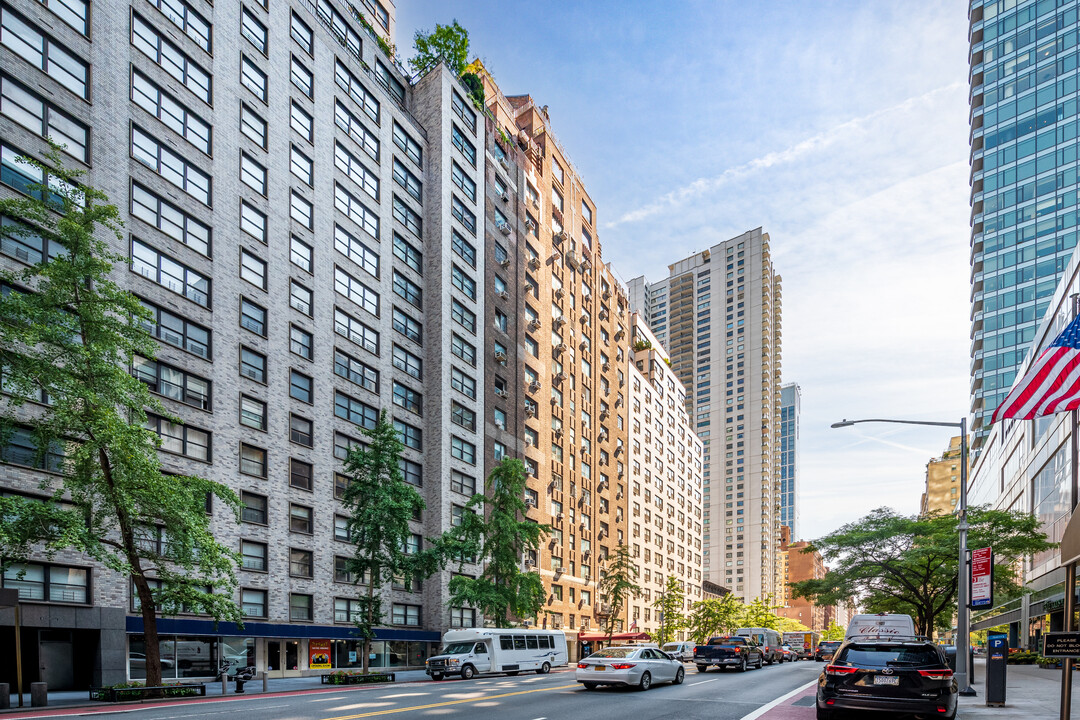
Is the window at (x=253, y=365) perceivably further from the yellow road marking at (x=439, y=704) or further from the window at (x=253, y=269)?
the yellow road marking at (x=439, y=704)

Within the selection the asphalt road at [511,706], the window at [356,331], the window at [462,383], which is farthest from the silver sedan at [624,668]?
the window at [462,383]

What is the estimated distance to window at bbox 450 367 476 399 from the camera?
56.5 metres

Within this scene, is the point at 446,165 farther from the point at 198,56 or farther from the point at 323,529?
the point at 323,529

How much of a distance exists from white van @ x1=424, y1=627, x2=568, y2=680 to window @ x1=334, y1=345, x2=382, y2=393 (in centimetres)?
1789

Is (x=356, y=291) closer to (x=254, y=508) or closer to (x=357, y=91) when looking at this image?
(x=357, y=91)

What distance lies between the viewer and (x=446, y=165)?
5794cm

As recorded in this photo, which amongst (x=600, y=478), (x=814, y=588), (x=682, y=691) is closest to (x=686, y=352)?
(x=600, y=478)

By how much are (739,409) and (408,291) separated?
13057 centimetres

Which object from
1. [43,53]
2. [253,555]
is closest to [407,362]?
[253,555]

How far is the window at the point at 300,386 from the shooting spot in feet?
141

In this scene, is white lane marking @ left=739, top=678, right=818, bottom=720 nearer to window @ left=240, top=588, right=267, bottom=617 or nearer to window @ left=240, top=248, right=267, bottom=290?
window @ left=240, top=588, right=267, bottom=617

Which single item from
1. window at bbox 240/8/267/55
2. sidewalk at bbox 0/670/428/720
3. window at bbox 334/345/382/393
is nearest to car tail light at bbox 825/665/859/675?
sidewalk at bbox 0/670/428/720

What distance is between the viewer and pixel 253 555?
38.6 metres

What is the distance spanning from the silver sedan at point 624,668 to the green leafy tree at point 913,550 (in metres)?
25.5
